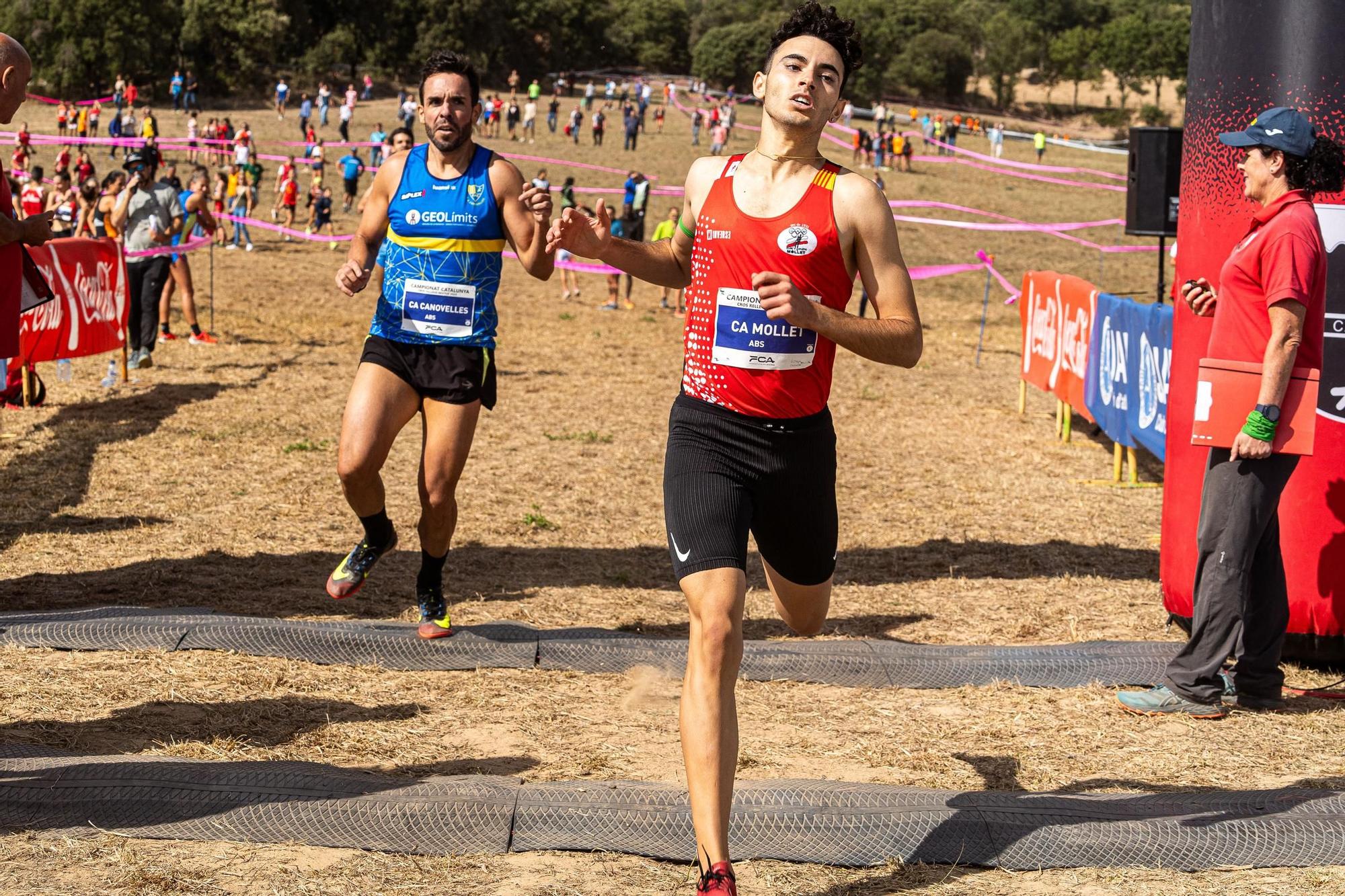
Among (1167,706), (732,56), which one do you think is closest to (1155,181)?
(1167,706)

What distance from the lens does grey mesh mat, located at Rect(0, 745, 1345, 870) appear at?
374 cm

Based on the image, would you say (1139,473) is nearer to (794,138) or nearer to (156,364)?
(794,138)

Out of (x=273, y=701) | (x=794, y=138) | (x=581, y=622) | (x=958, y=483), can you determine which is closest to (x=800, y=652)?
(x=581, y=622)

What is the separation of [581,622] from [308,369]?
914 cm

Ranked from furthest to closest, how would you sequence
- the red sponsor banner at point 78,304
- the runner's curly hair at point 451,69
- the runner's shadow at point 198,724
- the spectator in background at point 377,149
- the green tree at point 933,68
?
1. the green tree at point 933,68
2. the spectator in background at point 377,149
3. the red sponsor banner at point 78,304
4. the runner's curly hair at point 451,69
5. the runner's shadow at point 198,724

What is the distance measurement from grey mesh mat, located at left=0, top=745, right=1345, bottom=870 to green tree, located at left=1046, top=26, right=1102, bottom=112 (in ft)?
353

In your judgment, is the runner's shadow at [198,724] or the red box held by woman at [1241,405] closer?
the runner's shadow at [198,724]

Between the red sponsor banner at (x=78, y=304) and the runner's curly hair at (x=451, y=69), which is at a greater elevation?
the runner's curly hair at (x=451, y=69)

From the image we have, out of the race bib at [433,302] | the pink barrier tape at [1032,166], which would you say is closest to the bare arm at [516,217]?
the race bib at [433,302]

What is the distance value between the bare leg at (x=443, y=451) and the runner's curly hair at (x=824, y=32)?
2.20 m

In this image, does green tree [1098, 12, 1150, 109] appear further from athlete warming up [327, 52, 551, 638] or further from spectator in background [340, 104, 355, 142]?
athlete warming up [327, 52, 551, 638]

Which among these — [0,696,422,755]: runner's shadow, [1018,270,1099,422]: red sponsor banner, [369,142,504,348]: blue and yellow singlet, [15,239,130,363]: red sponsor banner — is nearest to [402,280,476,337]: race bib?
[369,142,504,348]: blue and yellow singlet

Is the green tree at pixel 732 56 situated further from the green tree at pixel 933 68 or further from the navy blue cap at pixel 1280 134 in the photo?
the navy blue cap at pixel 1280 134

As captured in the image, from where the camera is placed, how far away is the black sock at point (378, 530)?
5660 millimetres
